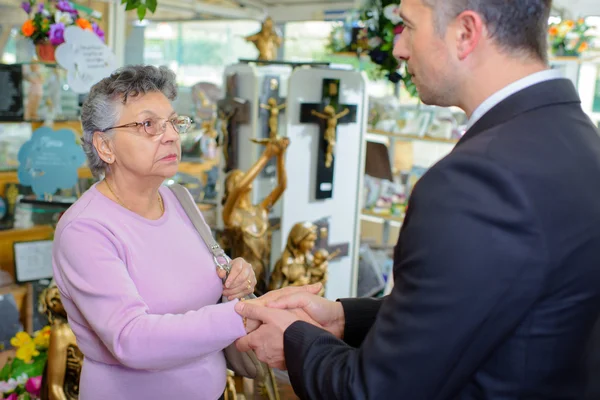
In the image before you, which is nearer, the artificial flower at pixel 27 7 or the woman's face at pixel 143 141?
the woman's face at pixel 143 141

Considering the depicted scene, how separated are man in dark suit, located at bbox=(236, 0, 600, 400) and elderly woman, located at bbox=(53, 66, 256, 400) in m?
0.41

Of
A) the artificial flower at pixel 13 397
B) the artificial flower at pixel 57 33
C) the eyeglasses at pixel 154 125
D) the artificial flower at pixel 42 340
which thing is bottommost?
the artificial flower at pixel 13 397

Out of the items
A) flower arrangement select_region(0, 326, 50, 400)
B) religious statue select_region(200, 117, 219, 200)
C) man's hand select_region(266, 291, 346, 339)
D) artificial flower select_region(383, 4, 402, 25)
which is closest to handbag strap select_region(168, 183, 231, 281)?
man's hand select_region(266, 291, 346, 339)

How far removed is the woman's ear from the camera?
170 cm

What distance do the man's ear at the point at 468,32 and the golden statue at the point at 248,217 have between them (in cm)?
257

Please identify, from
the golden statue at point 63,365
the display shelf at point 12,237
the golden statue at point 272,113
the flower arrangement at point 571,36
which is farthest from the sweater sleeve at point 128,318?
the flower arrangement at point 571,36

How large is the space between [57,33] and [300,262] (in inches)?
67.2

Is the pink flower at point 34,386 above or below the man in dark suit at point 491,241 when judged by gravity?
below

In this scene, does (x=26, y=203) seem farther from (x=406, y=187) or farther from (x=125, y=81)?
(x=406, y=187)

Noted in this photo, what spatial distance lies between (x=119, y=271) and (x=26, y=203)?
2304 millimetres

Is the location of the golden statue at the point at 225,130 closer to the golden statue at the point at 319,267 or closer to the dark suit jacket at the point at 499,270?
the golden statue at the point at 319,267

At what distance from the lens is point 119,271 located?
1.51m

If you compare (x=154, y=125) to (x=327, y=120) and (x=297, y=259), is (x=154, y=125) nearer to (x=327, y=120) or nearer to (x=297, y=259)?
(x=297, y=259)

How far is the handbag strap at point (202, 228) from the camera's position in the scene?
176cm
